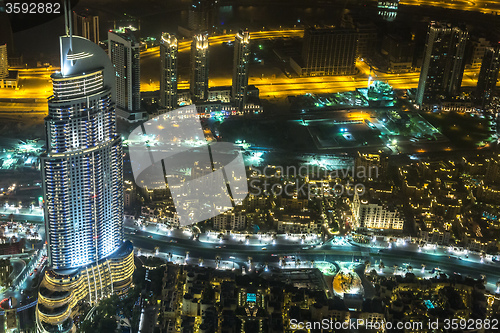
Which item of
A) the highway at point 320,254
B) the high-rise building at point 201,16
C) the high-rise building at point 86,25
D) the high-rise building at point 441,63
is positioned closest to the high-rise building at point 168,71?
the high-rise building at point 86,25

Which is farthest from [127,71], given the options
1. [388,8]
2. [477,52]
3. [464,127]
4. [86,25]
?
[388,8]

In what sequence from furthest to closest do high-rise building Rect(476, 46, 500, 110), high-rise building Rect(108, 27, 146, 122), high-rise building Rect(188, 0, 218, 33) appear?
high-rise building Rect(188, 0, 218, 33) → high-rise building Rect(476, 46, 500, 110) → high-rise building Rect(108, 27, 146, 122)

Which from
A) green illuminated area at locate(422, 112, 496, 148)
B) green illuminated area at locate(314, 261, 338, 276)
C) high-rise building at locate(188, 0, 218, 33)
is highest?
high-rise building at locate(188, 0, 218, 33)

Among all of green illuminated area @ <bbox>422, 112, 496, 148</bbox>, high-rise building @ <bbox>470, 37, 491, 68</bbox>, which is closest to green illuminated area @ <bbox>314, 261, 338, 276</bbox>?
green illuminated area @ <bbox>422, 112, 496, 148</bbox>

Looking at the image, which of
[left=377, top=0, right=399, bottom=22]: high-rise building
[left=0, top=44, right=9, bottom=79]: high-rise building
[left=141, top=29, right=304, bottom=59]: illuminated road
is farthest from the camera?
[left=377, top=0, right=399, bottom=22]: high-rise building

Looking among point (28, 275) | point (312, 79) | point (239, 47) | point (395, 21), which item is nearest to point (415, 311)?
point (28, 275)

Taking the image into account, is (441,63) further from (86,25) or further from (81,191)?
(81,191)

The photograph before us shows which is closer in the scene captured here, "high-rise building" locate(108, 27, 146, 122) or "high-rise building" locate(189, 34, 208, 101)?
"high-rise building" locate(108, 27, 146, 122)

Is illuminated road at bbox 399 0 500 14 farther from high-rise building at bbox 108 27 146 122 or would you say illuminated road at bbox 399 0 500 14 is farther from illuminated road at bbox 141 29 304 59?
high-rise building at bbox 108 27 146 122
